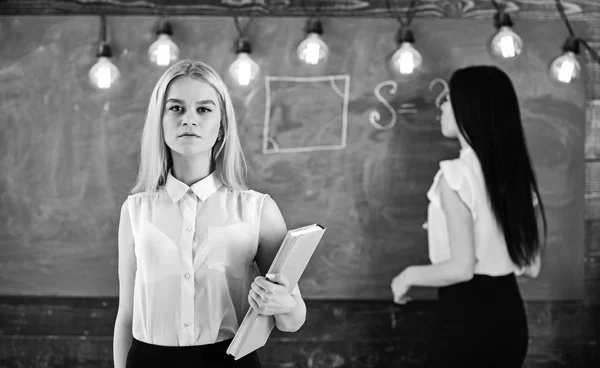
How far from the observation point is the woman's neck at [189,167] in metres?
1.19

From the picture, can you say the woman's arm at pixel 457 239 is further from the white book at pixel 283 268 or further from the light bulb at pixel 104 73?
the light bulb at pixel 104 73

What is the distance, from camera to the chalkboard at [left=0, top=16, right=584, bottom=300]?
Result: 8.36ft

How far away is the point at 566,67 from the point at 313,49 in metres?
1.01

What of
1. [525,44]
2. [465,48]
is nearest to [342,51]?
[465,48]

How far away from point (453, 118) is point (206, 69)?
Result: 3.80ft

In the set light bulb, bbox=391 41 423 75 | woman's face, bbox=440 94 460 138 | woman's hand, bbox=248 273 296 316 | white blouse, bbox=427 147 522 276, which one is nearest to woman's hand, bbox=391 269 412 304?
white blouse, bbox=427 147 522 276

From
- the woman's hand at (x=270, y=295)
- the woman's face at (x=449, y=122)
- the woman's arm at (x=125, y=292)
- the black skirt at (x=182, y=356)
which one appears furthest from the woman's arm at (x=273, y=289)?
the woman's face at (x=449, y=122)

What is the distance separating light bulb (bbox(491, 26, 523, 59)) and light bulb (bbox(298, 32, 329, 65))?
0.69m

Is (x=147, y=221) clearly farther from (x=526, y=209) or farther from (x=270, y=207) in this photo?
(x=526, y=209)

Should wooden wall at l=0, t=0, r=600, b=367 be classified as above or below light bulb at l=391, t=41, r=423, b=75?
below

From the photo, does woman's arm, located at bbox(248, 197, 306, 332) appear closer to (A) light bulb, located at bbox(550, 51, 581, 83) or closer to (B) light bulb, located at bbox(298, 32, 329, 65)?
(B) light bulb, located at bbox(298, 32, 329, 65)

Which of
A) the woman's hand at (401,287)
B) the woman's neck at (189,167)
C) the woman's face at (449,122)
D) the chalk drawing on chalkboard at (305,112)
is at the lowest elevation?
the woman's hand at (401,287)

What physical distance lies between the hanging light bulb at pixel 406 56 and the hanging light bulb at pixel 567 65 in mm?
547

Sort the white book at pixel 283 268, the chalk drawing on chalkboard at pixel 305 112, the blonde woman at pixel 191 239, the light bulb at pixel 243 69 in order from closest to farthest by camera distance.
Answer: the white book at pixel 283 268 < the blonde woman at pixel 191 239 < the light bulb at pixel 243 69 < the chalk drawing on chalkboard at pixel 305 112
